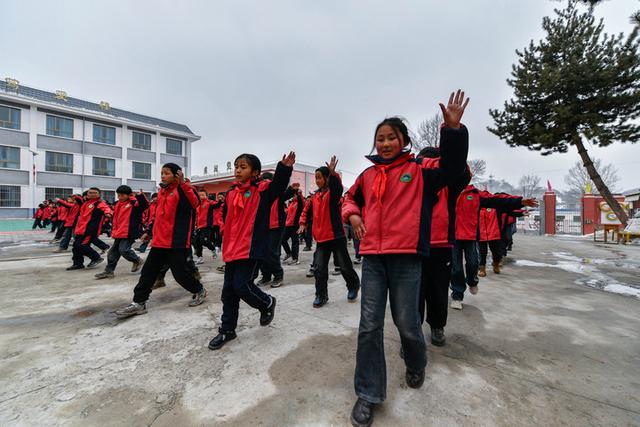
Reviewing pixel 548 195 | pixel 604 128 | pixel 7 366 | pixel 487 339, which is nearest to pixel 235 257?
pixel 7 366

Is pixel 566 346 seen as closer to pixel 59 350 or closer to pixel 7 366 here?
pixel 59 350

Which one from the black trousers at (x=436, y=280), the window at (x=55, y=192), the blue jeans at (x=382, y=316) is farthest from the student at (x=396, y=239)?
the window at (x=55, y=192)

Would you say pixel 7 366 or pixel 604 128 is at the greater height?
pixel 604 128

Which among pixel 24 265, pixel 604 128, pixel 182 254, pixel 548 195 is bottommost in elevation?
pixel 24 265

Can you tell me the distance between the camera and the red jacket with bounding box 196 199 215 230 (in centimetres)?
733

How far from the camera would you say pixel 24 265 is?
22.7 ft

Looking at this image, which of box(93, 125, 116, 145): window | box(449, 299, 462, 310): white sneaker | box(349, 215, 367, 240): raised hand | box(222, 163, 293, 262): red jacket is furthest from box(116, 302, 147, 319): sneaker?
box(93, 125, 116, 145): window

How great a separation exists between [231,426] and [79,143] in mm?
33135

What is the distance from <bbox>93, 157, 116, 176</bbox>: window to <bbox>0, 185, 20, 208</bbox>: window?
5396mm

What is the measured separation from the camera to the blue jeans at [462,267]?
371 centimetres

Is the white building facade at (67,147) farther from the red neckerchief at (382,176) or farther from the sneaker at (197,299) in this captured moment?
the red neckerchief at (382,176)

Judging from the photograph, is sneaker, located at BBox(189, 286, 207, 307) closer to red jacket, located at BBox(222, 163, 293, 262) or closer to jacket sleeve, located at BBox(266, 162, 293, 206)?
red jacket, located at BBox(222, 163, 293, 262)

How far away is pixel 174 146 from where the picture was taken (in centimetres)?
3216

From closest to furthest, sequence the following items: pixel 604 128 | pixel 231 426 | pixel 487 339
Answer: pixel 231 426 < pixel 487 339 < pixel 604 128
